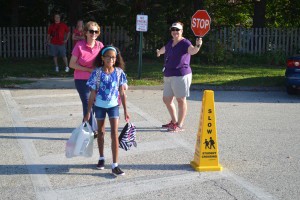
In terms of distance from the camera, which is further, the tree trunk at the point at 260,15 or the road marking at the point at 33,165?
the tree trunk at the point at 260,15

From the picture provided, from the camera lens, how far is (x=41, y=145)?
26.3 feet

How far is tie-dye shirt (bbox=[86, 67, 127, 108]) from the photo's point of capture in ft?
21.6

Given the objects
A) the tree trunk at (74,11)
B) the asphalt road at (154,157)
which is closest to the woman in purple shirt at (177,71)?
the asphalt road at (154,157)

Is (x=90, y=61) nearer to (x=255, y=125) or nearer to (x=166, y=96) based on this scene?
(x=166, y=96)

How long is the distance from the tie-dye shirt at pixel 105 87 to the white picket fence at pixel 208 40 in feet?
48.1

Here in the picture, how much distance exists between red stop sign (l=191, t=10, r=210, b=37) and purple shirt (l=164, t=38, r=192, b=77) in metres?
12.0

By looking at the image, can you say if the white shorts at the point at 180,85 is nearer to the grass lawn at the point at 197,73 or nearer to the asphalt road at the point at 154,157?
the asphalt road at the point at 154,157

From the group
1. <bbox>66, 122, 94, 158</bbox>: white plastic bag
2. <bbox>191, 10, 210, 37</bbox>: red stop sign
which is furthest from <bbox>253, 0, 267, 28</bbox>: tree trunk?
<bbox>66, 122, 94, 158</bbox>: white plastic bag

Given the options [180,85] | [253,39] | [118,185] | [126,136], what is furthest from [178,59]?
[253,39]

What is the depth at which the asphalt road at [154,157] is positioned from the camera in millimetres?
5973

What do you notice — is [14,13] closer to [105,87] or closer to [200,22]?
[200,22]

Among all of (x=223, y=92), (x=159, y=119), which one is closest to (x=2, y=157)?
(x=159, y=119)

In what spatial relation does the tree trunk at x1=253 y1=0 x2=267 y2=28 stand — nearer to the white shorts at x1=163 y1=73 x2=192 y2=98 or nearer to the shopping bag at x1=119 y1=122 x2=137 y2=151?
the white shorts at x1=163 y1=73 x2=192 y2=98

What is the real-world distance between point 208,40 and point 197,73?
191 inches
